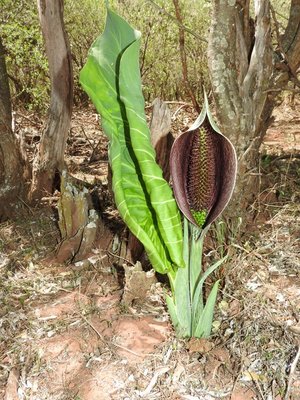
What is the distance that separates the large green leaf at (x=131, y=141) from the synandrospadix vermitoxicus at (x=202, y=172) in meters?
0.06

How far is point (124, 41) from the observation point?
135 centimetres

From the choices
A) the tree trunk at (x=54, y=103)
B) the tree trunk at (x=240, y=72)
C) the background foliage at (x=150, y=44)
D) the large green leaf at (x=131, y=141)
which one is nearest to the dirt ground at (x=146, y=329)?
the tree trunk at (x=240, y=72)

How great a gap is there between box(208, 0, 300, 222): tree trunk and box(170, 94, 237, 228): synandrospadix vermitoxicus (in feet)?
2.14

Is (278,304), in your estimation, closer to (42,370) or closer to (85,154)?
(42,370)

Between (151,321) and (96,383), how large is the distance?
35 cm

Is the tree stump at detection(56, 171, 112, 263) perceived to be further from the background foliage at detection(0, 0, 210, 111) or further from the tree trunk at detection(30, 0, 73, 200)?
the background foliage at detection(0, 0, 210, 111)

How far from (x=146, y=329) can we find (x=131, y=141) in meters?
0.81

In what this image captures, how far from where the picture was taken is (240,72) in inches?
84.7

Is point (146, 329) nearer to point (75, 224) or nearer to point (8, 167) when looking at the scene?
point (75, 224)

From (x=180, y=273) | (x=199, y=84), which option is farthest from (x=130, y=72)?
(x=199, y=84)

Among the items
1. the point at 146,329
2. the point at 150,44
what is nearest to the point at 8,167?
the point at 146,329

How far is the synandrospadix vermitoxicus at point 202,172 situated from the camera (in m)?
1.31

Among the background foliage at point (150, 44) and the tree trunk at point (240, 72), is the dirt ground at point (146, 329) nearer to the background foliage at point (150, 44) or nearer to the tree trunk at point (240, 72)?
the tree trunk at point (240, 72)

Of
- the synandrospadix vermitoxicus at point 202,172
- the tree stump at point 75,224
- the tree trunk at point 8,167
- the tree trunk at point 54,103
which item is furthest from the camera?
the tree trunk at point 8,167
